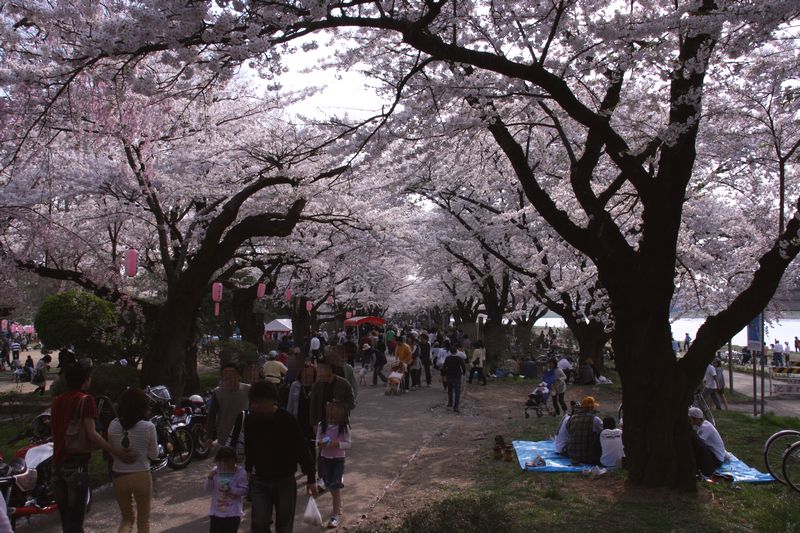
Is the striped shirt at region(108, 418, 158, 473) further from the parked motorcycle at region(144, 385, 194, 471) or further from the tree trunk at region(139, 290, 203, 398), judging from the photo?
the tree trunk at region(139, 290, 203, 398)

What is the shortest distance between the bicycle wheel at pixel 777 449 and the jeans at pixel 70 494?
7.78m

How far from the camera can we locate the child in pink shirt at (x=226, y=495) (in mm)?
4934

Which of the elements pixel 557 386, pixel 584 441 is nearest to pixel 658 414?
pixel 584 441

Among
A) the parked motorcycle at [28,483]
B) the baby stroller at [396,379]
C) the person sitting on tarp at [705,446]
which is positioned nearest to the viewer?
the parked motorcycle at [28,483]

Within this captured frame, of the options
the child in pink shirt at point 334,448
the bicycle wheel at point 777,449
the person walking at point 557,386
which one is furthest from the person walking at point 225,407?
the person walking at point 557,386

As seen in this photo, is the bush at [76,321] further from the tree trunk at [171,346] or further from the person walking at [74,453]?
the person walking at [74,453]

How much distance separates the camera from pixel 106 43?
19.2 feet

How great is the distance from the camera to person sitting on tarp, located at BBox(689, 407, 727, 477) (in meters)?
8.22

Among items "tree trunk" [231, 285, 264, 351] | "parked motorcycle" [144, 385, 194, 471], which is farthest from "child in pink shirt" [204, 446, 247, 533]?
"tree trunk" [231, 285, 264, 351]

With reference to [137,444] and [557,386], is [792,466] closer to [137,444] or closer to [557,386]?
[557,386]

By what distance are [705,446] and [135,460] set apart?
6.78 metres

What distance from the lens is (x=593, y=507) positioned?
6852mm

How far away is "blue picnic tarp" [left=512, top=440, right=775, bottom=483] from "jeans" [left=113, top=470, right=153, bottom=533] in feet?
17.4

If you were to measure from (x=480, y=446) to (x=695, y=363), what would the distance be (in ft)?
14.5
